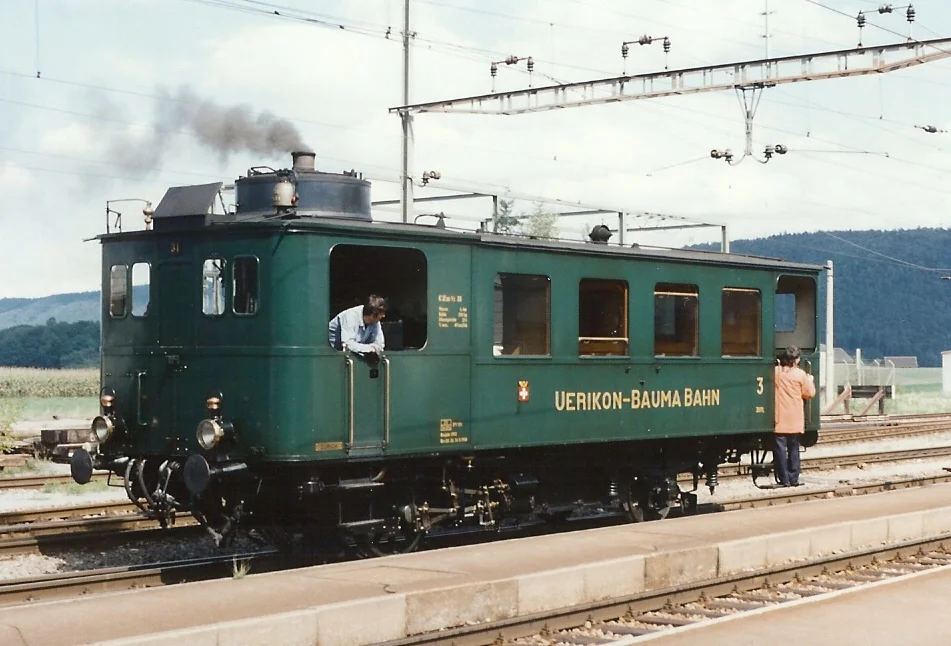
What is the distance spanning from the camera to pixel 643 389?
14.3 metres

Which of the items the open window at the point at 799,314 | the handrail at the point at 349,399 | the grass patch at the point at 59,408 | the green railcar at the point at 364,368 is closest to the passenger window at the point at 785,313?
the open window at the point at 799,314

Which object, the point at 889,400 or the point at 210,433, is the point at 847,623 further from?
the point at 889,400

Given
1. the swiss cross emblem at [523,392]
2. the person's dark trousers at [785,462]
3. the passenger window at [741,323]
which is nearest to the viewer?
the swiss cross emblem at [523,392]

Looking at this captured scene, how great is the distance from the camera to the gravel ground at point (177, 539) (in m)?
12.4

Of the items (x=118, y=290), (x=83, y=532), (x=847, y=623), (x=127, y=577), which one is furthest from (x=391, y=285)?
(x=847, y=623)

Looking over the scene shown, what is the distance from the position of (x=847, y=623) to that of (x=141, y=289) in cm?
712

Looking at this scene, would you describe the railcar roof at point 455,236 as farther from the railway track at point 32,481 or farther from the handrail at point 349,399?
the railway track at point 32,481

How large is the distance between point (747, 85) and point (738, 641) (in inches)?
684

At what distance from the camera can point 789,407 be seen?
53.0 ft

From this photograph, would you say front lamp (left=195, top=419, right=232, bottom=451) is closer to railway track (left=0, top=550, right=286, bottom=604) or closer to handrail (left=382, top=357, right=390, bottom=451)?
railway track (left=0, top=550, right=286, bottom=604)

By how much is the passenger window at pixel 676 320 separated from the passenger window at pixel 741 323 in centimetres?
60

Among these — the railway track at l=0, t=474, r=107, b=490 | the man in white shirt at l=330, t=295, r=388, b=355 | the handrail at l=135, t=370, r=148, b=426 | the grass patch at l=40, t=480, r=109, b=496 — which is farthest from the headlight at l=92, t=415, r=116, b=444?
the railway track at l=0, t=474, r=107, b=490

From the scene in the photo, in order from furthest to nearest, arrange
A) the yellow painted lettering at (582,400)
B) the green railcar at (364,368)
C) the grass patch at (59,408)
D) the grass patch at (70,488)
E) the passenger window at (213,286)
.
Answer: the grass patch at (59,408)
the grass patch at (70,488)
the yellow painted lettering at (582,400)
the passenger window at (213,286)
the green railcar at (364,368)

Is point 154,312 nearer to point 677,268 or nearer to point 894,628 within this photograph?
point 677,268
